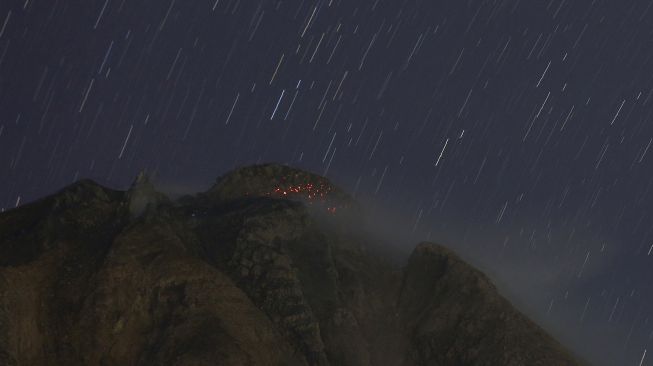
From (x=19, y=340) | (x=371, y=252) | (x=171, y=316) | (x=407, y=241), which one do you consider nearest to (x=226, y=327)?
(x=171, y=316)

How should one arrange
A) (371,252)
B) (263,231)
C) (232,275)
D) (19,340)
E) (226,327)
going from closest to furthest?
(19,340) < (226,327) < (232,275) < (263,231) < (371,252)

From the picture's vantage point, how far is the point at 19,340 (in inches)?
1264

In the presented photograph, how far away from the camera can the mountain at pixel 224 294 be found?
33.6 m

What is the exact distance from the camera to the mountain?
110 feet

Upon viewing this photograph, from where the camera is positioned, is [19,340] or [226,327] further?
[226,327]

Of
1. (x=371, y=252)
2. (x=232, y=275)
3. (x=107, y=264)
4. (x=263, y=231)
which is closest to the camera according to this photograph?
(x=107, y=264)

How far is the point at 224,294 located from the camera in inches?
1448

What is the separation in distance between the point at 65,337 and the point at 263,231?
15216mm

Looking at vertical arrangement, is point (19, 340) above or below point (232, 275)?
below

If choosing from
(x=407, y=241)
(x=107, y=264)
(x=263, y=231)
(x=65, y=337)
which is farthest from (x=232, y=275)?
(x=407, y=241)

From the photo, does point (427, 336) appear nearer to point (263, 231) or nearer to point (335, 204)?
point (263, 231)

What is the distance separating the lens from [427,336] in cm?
4156

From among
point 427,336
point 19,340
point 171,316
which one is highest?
point 427,336

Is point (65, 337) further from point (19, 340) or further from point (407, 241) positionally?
point (407, 241)
